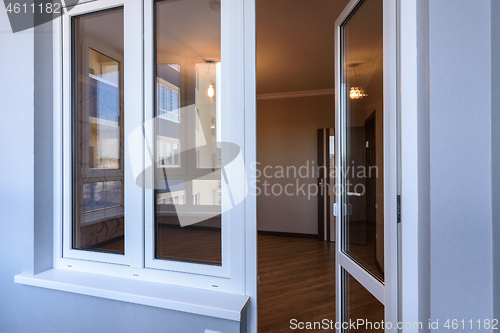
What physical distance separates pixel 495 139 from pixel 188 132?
3.87ft

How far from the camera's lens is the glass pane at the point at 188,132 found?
4.03ft

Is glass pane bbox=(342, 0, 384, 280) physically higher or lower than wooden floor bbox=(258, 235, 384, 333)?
higher

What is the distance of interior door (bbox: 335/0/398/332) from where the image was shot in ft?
3.38

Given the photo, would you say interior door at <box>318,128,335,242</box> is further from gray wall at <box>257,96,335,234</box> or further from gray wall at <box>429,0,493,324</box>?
gray wall at <box>429,0,493,324</box>

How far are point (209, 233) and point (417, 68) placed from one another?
3.64 feet

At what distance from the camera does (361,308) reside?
1388mm

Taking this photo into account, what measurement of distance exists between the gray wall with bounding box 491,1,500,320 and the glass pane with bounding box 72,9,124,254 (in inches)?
61.5

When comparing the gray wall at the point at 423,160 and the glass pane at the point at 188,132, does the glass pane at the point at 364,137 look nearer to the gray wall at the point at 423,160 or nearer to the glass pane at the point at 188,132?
the gray wall at the point at 423,160

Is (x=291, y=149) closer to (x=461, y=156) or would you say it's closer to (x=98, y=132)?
(x=98, y=132)

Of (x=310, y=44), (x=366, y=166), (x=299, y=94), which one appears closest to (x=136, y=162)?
(x=366, y=166)

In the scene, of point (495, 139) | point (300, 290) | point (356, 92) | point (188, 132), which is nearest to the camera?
point (495, 139)

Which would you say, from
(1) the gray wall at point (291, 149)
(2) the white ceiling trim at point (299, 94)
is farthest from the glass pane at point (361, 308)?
(2) the white ceiling trim at point (299, 94)

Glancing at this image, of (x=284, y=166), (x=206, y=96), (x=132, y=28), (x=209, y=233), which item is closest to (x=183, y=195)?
(x=209, y=233)

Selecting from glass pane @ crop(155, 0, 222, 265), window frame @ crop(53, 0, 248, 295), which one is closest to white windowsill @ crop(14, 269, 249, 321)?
window frame @ crop(53, 0, 248, 295)
